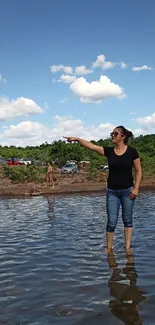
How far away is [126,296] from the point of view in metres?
4.15

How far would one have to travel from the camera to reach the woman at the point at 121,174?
5.98 m

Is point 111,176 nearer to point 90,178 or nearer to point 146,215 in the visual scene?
point 146,215

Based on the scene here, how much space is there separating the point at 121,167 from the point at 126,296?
231cm

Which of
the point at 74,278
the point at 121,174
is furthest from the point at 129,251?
the point at 74,278

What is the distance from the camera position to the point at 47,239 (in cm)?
760

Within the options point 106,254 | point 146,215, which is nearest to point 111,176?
point 106,254

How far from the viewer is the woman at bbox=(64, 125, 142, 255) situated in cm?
598

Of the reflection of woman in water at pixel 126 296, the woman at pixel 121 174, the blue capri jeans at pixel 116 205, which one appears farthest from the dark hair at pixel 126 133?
the reflection of woman in water at pixel 126 296

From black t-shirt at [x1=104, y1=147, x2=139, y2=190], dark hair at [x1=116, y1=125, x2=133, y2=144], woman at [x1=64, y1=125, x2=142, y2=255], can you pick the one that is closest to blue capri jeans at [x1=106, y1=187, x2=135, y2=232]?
woman at [x1=64, y1=125, x2=142, y2=255]

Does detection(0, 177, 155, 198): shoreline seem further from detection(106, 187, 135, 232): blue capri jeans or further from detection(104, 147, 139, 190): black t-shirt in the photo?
detection(104, 147, 139, 190): black t-shirt

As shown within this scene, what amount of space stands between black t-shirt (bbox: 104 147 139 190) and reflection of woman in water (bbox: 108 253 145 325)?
133 cm

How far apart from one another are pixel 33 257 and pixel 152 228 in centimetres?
320

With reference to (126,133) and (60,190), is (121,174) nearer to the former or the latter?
(126,133)

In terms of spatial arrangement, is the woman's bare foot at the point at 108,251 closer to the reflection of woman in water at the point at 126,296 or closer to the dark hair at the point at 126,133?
the reflection of woman in water at the point at 126,296
